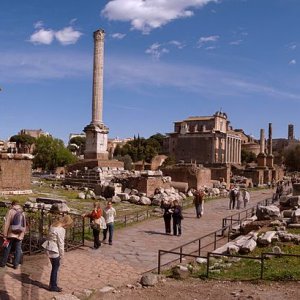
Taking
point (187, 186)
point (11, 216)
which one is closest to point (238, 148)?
point (187, 186)

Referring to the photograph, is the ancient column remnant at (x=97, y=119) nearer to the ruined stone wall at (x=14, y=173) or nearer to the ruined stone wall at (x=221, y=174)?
the ruined stone wall at (x=14, y=173)

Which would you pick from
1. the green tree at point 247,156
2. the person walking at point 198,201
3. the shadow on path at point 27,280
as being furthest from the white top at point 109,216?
the green tree at point 247,156

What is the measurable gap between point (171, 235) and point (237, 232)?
2.17m

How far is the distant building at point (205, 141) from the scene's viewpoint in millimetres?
90438

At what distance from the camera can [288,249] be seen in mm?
10711

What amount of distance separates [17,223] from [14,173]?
13394mm

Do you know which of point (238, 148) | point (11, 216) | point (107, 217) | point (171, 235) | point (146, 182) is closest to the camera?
point (11, 216)

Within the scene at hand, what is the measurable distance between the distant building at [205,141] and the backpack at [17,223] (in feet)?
255

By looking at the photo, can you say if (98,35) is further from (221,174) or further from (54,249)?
(54,249)

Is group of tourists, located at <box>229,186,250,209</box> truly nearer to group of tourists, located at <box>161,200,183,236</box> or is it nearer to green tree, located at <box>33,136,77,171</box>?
group of tourists, located at <box>161,200,183,236</box>

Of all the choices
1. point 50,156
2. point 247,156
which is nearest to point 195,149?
point 247,156

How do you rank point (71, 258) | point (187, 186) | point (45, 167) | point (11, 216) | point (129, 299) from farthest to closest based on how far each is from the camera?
point (45, 167)
point (187, 186)
point (71, 258)
point (11, 216)
point (129, 299)

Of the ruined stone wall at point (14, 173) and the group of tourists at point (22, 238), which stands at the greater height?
the ruined stone wall at point (14, 173)

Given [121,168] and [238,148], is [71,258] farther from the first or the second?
[238,148]
